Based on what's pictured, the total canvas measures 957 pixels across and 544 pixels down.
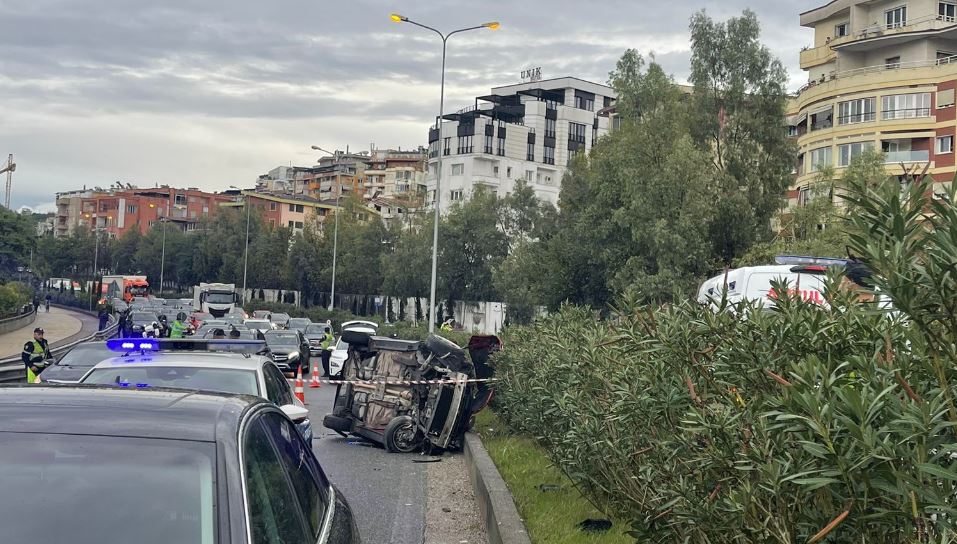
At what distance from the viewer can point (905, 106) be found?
5544cm

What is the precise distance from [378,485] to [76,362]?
740 centimetres

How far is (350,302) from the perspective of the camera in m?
90.9

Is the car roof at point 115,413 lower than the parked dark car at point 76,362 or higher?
higher

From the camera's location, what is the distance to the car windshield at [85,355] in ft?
56.1

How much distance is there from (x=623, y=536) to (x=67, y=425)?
466 centimetres

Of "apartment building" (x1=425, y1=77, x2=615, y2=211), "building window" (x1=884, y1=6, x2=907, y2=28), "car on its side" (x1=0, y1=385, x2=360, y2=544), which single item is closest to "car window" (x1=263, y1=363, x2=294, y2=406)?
"car on its side" (x1=0, y1=385, x2=360, y2=544)

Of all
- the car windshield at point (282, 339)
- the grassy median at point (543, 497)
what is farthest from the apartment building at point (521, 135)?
the grassy median at point (543, 497)

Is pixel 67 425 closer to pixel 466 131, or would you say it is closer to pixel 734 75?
pixel 734 75

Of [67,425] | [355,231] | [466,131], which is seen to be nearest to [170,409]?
[67,425]

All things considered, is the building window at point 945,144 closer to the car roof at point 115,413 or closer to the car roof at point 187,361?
the car roof at point 187,361

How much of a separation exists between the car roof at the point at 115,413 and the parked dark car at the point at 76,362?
42.5 ft

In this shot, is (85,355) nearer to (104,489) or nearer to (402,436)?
(402,436)

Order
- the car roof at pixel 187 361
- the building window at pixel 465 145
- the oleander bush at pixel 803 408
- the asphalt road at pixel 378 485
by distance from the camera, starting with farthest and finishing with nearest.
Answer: the building window at pixel 465 145 < the asphalt road at pixel 378 485 < the car roof at pixel 187 361 < the oleander bush at pixel 803 408

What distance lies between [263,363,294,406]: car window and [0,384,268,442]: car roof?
192 inches
